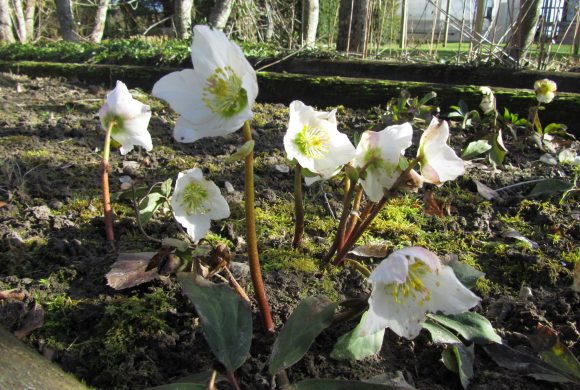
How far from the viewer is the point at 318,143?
1.14 metres

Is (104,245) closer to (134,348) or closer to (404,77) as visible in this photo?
(134,348)

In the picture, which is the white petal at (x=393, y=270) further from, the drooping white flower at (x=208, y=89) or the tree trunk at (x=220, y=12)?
the tree trunk at (x=220, y=12)

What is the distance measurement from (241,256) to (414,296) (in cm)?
63

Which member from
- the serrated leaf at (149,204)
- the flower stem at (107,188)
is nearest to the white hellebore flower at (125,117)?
the flower stem at (107,188)

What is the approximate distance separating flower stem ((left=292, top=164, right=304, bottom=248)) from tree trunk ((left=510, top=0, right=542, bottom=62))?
8.85 ft

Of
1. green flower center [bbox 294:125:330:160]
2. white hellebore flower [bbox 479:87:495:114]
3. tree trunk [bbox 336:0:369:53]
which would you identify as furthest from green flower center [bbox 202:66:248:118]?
tree trunk [bbox 336:0:369:53]

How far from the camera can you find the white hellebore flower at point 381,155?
1111 millimetres

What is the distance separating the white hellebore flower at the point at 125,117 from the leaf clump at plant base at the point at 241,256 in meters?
0.26

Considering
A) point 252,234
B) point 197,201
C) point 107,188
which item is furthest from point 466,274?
point 107,188

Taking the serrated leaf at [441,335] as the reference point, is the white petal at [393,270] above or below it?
above

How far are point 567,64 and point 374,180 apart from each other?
3.42 meters

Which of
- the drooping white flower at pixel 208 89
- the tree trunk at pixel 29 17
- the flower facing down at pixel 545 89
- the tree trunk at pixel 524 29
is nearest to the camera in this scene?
the drooping white flower at pixel 208 89

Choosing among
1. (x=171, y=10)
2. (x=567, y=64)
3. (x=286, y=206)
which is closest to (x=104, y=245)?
(x=286, y=206)

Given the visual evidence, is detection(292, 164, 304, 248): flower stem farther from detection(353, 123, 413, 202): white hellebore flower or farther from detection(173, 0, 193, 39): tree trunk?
detection(173, 0, 193, 39): tree trunk
